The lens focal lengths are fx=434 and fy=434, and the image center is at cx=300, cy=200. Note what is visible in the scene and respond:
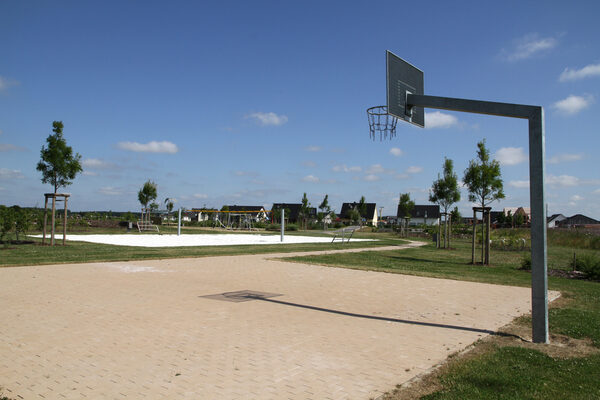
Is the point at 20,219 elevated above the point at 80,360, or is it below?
above

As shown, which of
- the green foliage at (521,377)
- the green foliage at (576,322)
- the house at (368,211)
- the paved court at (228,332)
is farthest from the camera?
the house at (368,211)

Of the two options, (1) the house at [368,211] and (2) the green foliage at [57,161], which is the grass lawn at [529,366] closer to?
(2) the green foliage at [57,161]

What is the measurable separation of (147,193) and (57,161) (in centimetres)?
2376

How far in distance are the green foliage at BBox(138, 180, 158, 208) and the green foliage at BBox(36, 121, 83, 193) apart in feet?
75.5

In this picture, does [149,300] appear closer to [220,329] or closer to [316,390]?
[220,329]

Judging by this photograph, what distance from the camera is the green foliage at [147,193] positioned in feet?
135

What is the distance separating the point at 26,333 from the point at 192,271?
19.8ft

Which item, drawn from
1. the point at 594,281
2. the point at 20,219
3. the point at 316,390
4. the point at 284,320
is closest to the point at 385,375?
the point at 316,390

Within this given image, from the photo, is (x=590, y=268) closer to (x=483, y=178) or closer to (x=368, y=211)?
(x=483, y=178)

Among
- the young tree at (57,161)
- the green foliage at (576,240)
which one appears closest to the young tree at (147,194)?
the young tree at (57,161)

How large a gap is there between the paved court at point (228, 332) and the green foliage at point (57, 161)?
9.10 metres

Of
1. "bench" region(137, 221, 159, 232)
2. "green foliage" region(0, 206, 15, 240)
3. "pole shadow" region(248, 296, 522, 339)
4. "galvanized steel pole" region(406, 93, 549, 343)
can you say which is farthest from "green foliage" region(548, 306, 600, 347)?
"bench" region(137, 221, 159, 232)

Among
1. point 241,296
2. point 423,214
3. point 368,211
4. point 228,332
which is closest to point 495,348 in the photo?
point 228,332

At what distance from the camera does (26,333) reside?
513 centimetres
